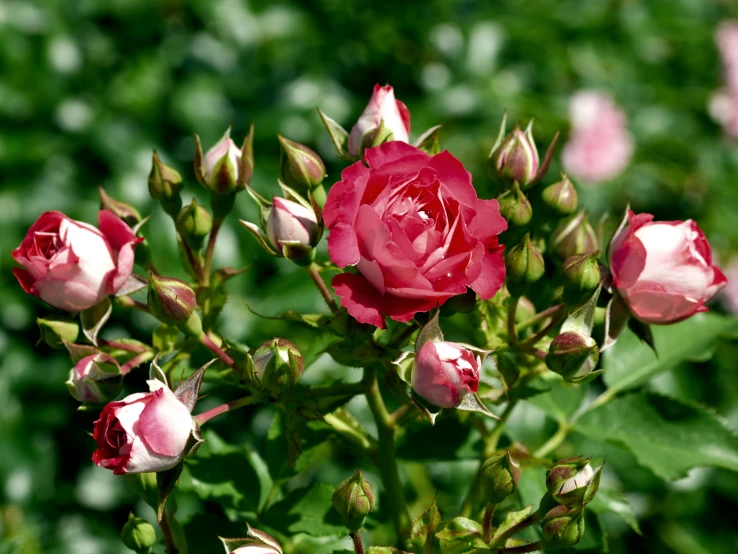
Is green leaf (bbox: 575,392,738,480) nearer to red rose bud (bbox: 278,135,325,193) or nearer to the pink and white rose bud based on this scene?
the pink and white rose bud

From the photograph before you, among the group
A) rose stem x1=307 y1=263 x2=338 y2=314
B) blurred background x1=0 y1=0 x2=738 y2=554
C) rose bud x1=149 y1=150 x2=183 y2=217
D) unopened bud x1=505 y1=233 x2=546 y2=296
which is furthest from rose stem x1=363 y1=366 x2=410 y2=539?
blurred background x1=0 y1=0 x2=738 y2=554

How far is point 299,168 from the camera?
1447 millimetres

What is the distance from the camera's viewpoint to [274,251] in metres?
1.32

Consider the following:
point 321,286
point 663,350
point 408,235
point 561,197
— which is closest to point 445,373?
point 408,235

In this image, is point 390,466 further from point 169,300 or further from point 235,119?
point 235,119

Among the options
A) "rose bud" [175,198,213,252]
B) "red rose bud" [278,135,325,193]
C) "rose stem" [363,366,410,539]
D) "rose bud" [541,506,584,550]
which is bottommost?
"rose stem" [363,366,410,539]

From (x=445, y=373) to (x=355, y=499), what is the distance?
25cm

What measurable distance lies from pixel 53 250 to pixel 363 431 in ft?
2.08

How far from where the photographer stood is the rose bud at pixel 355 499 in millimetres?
1241

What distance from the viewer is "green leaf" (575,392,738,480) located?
5.33 feet

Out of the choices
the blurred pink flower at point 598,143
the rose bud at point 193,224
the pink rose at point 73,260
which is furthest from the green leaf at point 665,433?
the blurred pink flower at point 598,143

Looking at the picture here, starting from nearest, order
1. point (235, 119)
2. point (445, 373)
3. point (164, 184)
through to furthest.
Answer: point (445, 373)
point (164, 184)
point (235, 119)

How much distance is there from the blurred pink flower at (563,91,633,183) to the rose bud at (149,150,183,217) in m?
2.46

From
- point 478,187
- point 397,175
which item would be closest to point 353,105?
point 478,187
